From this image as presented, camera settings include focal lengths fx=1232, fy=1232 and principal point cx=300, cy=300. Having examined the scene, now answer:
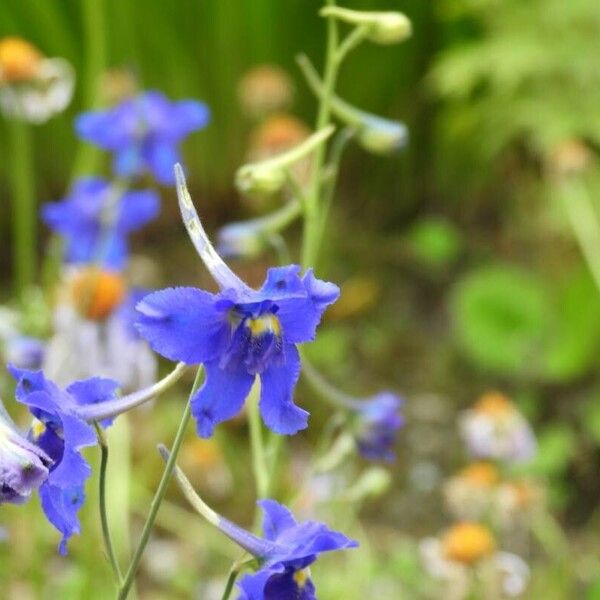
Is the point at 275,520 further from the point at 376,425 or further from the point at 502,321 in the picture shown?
the point at 502,321

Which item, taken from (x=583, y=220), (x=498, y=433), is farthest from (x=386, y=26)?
(x=583, y=220)

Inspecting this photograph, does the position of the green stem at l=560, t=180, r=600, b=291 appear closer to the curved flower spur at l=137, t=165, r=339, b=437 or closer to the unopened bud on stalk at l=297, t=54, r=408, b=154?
the unopened bud on stalk at l=297, t=54, r=408, b=154

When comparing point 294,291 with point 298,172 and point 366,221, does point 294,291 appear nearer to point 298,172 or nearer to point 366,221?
point 298,172

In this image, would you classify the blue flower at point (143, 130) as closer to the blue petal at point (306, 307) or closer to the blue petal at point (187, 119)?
the blue petal at point (187, 119)

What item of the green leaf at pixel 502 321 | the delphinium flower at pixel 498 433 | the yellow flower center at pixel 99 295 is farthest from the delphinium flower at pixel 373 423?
the green leaf at pixel 502 321

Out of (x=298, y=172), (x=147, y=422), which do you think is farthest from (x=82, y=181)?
(x=147, y=422)

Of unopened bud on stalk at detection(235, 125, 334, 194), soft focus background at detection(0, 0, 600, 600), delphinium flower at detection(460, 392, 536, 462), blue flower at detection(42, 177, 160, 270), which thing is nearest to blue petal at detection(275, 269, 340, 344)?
unopened bud on stalk at detection(235, 125, 334, 194)

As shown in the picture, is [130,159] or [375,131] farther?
[130,159]
